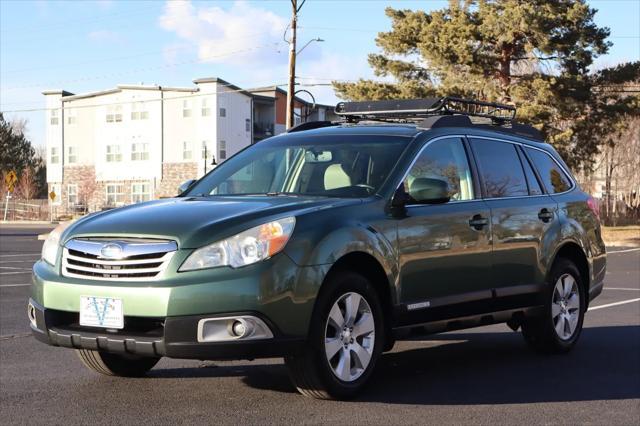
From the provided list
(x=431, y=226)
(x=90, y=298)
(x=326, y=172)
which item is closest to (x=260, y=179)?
(x=326, y=172)

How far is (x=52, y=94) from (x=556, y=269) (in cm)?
7391

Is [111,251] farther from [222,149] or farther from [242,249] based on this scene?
[222,149]

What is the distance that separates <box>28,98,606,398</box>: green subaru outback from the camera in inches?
217

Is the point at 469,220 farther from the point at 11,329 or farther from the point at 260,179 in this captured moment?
the point at 11,329

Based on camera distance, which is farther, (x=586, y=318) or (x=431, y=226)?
(x=586, y=318)

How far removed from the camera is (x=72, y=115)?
76.4m

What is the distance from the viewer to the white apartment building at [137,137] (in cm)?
6881

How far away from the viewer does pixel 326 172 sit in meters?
6.95

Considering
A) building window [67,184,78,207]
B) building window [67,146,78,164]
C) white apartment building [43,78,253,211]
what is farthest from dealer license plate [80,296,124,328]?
building window [67,146,78,164]

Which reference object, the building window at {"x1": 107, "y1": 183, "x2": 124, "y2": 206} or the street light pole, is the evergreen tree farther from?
the building window at {"x1": 107, "y1": 183, "x2": 124, "y2": 206}

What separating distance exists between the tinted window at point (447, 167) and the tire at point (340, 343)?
110 centimetres

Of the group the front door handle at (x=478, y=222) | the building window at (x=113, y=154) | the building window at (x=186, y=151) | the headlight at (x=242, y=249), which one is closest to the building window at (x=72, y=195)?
the building window at (x=113, y=154)

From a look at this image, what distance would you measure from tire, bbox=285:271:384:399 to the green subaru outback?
0.01 meters

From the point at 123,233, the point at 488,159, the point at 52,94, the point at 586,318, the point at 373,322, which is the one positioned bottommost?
the point at 586,318
